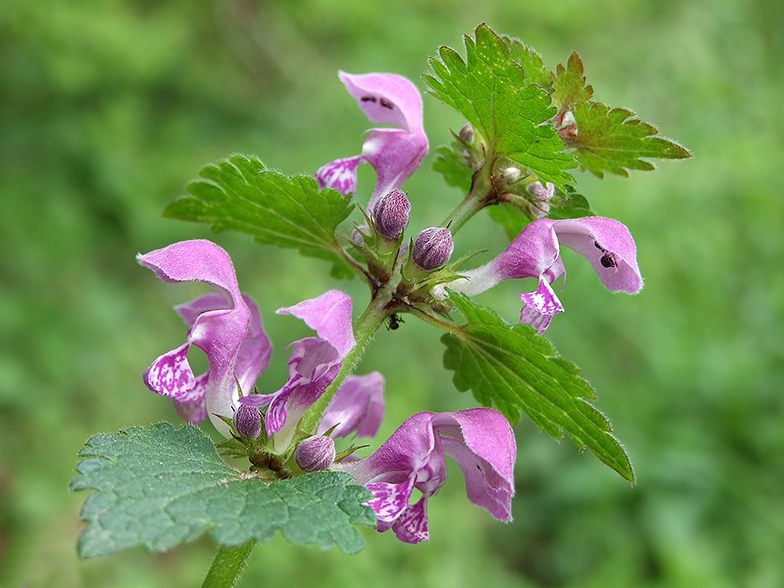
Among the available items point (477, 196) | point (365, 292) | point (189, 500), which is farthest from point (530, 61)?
point (365, 292)

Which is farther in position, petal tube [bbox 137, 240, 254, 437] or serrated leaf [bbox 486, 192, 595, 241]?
serrated leaf [bbox 486, 192, 595, 241]

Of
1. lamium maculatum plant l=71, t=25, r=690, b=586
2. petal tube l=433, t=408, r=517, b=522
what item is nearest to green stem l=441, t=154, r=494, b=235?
lamium maculatum plant l=71, t=25, r=690, b=586

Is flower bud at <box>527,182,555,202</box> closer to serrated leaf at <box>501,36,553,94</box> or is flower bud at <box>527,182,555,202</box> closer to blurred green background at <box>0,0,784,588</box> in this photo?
serrated leaf at <box>501,36,553,94</box>

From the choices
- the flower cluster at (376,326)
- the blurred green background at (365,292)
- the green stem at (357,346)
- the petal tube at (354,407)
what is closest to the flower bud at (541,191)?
the flower cluster at (376,326)

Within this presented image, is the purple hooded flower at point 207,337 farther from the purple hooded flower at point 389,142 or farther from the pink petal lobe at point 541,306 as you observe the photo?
the pink petal lobe at point 541,306

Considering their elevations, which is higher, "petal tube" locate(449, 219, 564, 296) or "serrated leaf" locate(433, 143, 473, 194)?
"serrated leaf" locate(433, 143, 473, 194)

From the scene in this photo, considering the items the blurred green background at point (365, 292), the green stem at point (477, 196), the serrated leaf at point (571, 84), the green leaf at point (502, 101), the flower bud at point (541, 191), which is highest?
the serrated leaf at point (571, 84)

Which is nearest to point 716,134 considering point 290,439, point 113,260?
point 113,260
